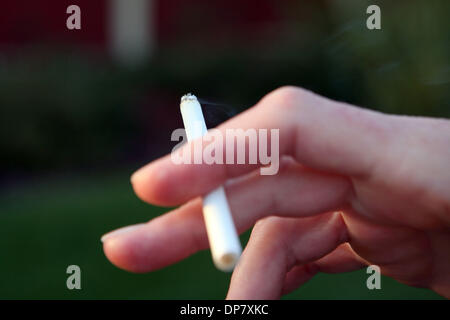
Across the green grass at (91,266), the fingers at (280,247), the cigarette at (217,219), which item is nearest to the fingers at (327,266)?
the fingers at (280,247)

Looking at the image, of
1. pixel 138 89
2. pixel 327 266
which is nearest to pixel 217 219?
pixel 327 266

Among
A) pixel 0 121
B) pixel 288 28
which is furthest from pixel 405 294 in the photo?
pixel 288 28

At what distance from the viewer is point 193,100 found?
0.83 m

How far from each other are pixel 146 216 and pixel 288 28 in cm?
436

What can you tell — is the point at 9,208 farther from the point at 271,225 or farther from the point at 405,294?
the point at 271,225

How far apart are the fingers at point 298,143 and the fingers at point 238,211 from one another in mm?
42

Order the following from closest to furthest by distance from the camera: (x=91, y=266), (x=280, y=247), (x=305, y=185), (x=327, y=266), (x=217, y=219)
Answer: (x=217, y=219) < (x=305, y=185) < (x=280, y=247) < (x=327, y=266) < (x=91, y=266)

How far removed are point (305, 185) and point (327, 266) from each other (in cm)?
39

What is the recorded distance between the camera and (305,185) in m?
0.87

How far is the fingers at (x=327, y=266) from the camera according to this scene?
116 cm

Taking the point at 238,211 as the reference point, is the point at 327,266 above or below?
below

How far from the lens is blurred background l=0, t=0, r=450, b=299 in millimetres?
3158

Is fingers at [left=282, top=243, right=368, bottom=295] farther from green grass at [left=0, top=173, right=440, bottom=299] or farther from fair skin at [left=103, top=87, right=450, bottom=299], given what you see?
green grass at [left=0, top=173, right=440, bottom=299]

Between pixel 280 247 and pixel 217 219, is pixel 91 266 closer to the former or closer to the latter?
pixel 280 247
